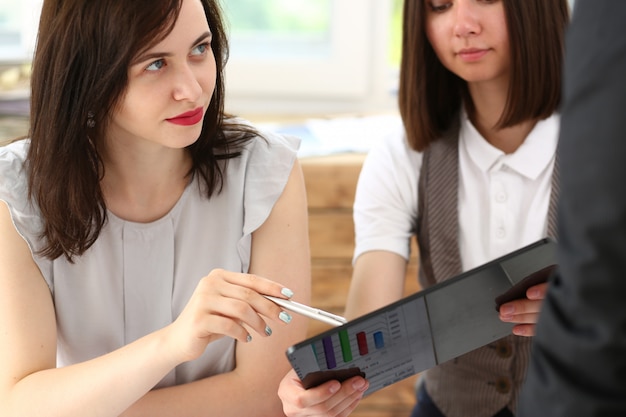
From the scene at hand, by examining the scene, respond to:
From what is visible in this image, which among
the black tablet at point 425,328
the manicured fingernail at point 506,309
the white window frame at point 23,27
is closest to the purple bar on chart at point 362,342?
the black tablet at point 425,328

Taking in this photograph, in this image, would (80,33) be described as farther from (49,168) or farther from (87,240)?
(87,240)

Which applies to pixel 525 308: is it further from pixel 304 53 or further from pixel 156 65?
pixel 304 53

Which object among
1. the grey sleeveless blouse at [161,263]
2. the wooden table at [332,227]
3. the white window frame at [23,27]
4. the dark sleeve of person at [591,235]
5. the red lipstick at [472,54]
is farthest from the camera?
the white window frame at [23,27]

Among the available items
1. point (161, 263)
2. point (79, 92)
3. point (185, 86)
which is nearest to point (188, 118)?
point (185, 86)

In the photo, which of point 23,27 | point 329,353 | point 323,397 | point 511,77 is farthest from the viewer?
point 23,27

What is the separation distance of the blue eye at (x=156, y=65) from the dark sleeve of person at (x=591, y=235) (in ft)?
2.41

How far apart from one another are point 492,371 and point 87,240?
738 millimetres

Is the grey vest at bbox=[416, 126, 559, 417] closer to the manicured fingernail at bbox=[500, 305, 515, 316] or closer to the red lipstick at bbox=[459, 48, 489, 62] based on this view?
the red lipstick at bbox=[459, 48, 489, 62]

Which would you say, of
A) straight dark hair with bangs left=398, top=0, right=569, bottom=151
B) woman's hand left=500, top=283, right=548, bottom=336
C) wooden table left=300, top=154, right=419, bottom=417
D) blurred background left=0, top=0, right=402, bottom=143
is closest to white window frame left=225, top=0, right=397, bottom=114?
blurred background left=0, top=0, right=402, bottom=143

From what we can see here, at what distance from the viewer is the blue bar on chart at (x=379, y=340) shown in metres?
1.00

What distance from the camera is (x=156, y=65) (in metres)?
1.22

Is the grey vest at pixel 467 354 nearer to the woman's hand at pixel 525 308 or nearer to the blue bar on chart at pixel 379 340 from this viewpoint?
the woman's hand at pixel 525 308

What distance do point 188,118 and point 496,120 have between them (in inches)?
24.2

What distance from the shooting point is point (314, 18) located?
2.59 meters
